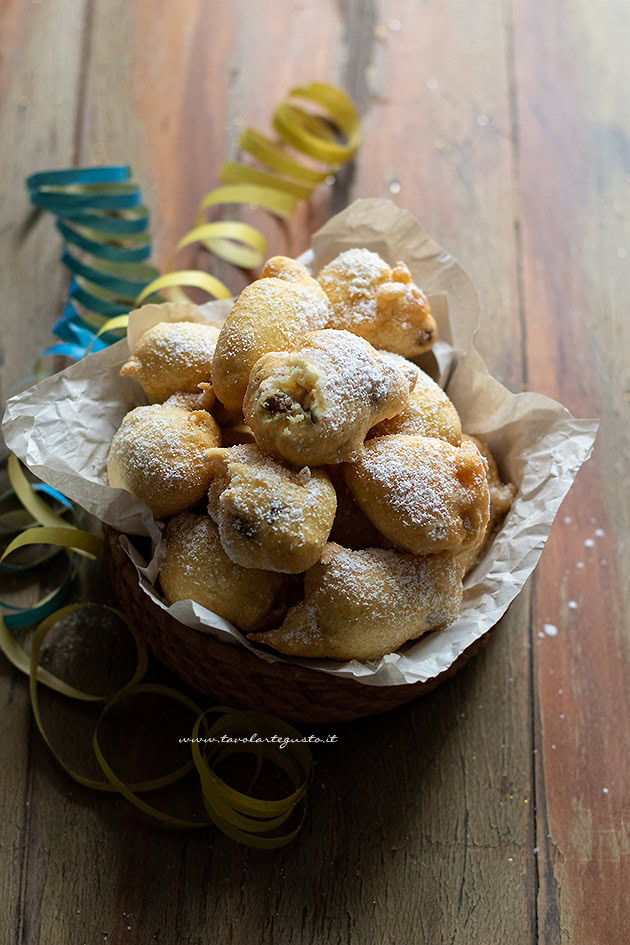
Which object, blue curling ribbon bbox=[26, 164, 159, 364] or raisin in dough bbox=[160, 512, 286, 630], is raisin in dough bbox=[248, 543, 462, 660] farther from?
blue curling ribbon bbox=[26, 164, 159, 364]

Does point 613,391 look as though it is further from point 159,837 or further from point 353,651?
point 159,837

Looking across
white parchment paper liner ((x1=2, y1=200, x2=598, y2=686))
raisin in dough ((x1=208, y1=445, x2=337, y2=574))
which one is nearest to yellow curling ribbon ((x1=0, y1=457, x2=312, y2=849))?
white parchment paper liner ((x1=2, y1=200, x2=598, y2=686))

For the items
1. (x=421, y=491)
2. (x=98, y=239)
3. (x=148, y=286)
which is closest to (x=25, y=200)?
(x=98, y=239)

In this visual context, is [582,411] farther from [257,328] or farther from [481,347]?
[257,328]

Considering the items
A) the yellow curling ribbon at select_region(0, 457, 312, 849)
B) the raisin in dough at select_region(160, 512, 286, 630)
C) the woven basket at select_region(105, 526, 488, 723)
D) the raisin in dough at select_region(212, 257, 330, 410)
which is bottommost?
the yellow curling ribbon at select_region(0, 457, 312, 849)

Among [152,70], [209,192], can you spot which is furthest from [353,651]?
[152,70]

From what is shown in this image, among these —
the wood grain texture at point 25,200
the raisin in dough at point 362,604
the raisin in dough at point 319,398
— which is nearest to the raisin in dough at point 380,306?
the raisin in dough at point 319,398
